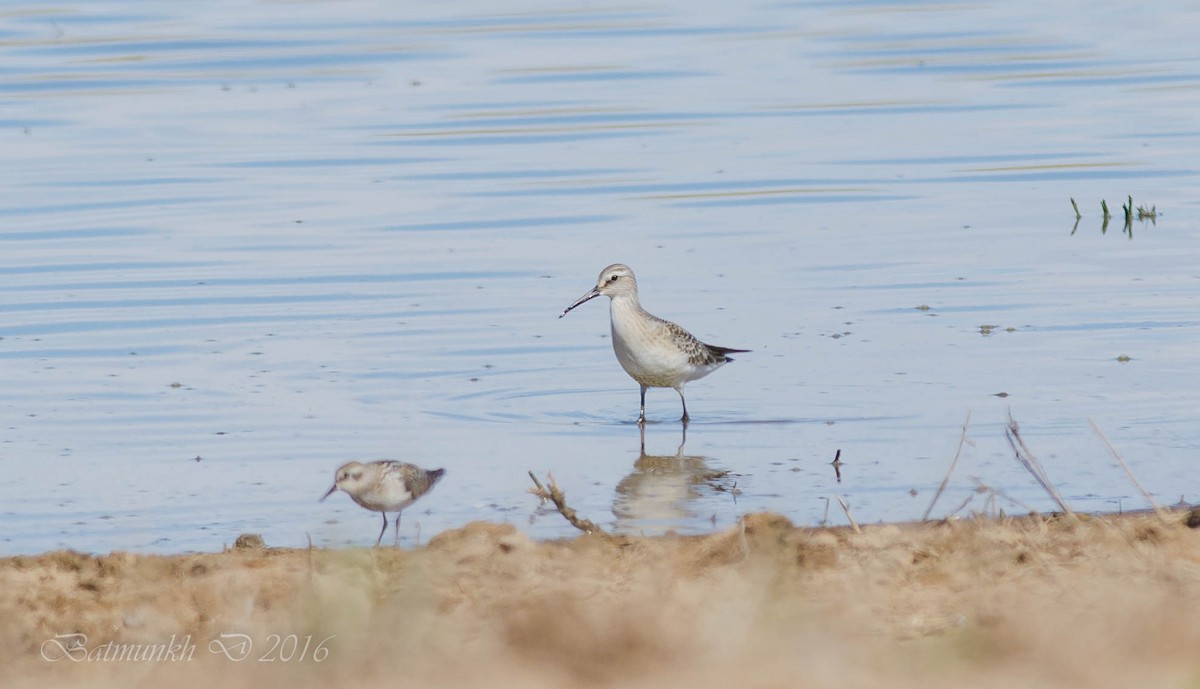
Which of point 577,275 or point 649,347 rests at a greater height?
point 577,275

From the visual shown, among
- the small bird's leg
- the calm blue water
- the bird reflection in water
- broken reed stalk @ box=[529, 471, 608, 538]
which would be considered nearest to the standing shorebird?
the small bird's leg

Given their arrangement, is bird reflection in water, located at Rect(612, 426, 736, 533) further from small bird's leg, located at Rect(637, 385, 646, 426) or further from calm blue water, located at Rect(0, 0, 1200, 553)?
small bird's leg, located at Rect(637, 385, 646, 426)

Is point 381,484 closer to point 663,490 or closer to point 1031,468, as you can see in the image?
point 663,490

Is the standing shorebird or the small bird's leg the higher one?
the standing shorebird

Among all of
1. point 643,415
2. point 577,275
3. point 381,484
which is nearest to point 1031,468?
point 381,484

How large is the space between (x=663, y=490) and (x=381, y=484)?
1833mm

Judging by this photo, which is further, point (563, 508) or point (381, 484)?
point (381, 484)

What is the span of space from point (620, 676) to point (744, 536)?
1.72 meters

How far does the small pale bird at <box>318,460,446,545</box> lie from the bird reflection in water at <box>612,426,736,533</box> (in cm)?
100

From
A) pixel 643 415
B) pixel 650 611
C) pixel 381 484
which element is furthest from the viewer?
pixel 643 415

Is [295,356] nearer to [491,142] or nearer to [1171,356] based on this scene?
[1171,356]

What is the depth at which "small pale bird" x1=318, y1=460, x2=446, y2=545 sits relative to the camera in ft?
27.8

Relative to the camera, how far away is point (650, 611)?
20.5 ft

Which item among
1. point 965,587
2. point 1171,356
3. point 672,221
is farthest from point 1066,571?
point 672,221
